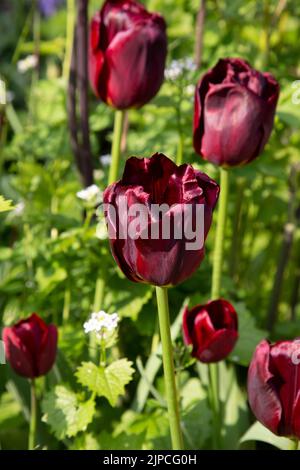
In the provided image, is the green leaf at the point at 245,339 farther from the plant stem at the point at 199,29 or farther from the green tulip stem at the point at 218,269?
the plant stem at the point at 199,29

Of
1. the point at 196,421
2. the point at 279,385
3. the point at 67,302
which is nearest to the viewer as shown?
the point at 279,385

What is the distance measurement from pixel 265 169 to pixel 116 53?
1.36 ft

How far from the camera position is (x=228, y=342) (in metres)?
0.97

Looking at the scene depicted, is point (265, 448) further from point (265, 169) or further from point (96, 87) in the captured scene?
point (96, 87)

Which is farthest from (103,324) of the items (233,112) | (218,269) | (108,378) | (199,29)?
(199,29)

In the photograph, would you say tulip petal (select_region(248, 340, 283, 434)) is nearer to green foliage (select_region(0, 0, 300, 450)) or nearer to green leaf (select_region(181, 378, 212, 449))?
green foliage (select_region(0, 0, 300, 450))

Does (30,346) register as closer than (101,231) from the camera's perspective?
Yes

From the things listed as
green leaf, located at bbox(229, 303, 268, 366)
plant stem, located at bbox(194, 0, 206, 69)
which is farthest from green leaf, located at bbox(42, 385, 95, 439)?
plant stem, located at bbox(194, 0, 206, 69)

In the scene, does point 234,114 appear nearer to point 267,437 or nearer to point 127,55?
point 127,55

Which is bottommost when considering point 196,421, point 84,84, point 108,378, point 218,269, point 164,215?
point 196,421

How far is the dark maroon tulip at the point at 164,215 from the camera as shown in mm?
715

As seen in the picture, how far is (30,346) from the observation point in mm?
974

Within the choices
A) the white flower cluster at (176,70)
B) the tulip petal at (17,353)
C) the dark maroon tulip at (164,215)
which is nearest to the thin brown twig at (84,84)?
the white flower cluster at (176,70)

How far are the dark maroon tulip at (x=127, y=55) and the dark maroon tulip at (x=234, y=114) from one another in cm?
10
